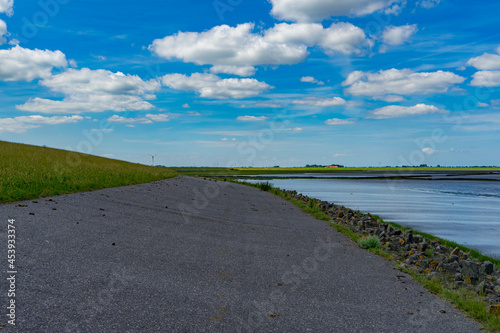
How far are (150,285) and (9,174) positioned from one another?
14.4m

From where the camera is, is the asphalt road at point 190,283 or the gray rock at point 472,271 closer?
the asphalt road at point 190,283

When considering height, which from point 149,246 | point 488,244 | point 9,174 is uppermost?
point 9,174

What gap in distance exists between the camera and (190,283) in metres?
7.27

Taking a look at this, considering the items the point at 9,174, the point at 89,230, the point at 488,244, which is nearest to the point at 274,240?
the point at 89,230

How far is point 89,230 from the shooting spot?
10188 millimetres

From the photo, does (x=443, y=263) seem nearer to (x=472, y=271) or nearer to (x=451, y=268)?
(x=451, y=268)

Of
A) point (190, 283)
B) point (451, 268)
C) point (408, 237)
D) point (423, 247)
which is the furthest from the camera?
point (408, 237)

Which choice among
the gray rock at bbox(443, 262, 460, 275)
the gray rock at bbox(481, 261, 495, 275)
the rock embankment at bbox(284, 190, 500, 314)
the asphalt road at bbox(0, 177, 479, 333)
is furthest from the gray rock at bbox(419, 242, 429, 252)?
the asphalt road at bbox(0, 177, 479, 333)

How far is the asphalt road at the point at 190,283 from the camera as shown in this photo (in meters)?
5.72

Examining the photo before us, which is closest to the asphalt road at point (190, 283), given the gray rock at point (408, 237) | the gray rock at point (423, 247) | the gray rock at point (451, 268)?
the gray rock at point (451, 268)

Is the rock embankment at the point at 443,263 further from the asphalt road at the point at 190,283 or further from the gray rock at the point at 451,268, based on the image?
the asphalt road at the point at 190,283

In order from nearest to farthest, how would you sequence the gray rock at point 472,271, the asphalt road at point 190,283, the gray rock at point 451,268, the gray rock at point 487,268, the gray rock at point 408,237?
the asphalt road at point 190,283 < the gray rock at point 472,271 < the gray rock at point 451,268 < the gray rock at point 487,268 < the gray rock at point 408,237

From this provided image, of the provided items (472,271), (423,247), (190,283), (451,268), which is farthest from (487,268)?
(190,283)

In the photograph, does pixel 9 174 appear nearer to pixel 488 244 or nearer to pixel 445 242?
pixel 445 242
